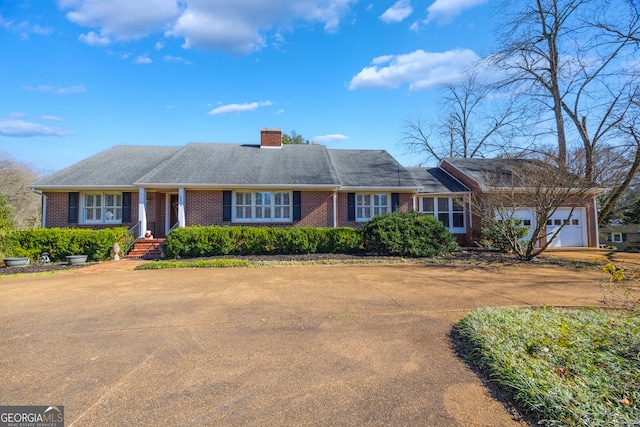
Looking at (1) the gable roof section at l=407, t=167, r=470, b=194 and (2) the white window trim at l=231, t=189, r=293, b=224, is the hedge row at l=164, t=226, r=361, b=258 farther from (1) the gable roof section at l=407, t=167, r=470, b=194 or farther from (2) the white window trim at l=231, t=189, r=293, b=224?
(1) the gable roof section at l=407, t=167, r=470, b=194

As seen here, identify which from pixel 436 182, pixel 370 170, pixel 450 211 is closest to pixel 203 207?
pixel 370 170

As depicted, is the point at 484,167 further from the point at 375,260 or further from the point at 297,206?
the point at 297,206

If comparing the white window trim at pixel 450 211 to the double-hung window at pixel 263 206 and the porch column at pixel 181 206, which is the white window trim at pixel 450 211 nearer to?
the double-hung window at pixel 263 206

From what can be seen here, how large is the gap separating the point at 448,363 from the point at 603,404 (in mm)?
1230

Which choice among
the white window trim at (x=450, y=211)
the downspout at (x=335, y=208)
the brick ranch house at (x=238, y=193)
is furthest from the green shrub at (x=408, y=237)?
the white window trim at (x=450, y=211)

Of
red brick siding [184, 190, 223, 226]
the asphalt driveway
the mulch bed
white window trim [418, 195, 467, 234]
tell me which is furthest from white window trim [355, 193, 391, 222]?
the asphalt driveway

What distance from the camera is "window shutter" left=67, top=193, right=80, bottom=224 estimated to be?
46.0 ft

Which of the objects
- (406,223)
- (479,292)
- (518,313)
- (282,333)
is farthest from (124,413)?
(406,223)

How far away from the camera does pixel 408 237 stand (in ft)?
37.7

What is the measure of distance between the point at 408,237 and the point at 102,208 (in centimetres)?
1395

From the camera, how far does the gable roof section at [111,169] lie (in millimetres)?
13805

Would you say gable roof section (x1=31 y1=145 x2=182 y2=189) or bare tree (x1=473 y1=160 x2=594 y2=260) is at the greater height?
gable roof section (x1=31 y1=145 x2=182 y2=189)

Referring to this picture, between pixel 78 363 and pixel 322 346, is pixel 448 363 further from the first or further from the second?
pixel 78 363

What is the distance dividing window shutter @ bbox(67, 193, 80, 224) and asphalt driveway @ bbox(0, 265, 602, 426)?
8.34 meters
